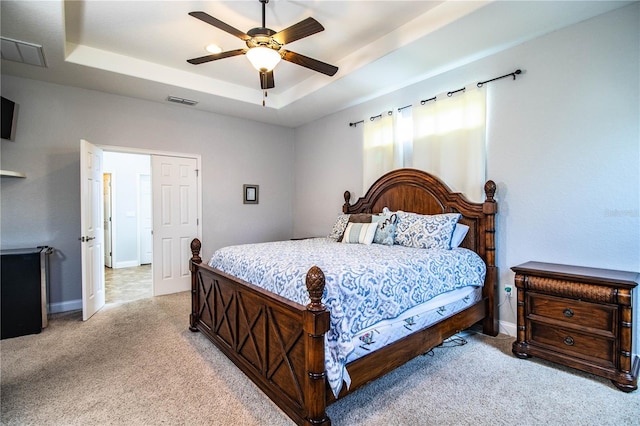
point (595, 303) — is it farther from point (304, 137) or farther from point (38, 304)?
point (38, 304)

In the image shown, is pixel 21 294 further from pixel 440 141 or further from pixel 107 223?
pixel 440 141

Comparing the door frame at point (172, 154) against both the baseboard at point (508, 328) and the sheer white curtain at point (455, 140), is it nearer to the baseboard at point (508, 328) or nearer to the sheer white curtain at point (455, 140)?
the sheer white curtain at point (455, 140)

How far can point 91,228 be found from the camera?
3.69 m

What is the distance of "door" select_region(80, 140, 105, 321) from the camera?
11.5 ft

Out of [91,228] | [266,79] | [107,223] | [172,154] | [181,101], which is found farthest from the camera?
[107,223]

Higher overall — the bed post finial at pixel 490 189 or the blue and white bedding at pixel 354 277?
the bed post finial at pixel 490 189

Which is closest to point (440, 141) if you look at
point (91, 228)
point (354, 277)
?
point (354, 277)

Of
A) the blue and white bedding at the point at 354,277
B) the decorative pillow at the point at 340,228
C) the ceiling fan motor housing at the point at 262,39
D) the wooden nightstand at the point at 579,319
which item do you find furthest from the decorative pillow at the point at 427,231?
the ceiling fan motor housing at the point at 262,39

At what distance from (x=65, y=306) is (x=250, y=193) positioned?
2.97 m

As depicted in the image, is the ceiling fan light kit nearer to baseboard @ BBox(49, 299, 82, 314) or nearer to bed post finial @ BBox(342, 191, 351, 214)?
bed post finial @ BBox(342, 191, 351, 214)

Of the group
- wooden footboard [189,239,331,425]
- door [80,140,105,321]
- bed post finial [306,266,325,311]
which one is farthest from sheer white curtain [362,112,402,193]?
door [80,140,105,321]

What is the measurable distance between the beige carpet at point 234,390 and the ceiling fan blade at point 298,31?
261cm

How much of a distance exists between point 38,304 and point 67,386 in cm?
155

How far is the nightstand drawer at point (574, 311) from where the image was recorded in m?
2.16
